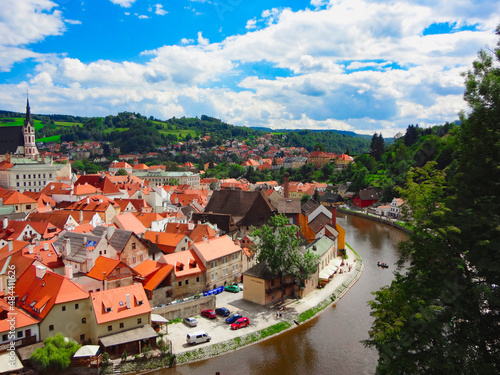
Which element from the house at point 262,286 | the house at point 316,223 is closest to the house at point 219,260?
the house at point 262,286

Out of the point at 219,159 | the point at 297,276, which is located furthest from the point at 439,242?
the point at 219,159

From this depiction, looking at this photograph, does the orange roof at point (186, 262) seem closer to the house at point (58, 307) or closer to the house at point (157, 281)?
the house at point (157, 281)

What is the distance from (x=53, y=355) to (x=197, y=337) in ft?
21.0

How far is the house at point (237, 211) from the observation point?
1463 inches

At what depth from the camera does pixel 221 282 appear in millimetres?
26078

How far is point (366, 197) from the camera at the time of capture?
68.9 metres

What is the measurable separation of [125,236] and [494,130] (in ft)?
72.0

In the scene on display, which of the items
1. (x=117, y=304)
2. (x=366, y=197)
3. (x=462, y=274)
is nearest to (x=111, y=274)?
(x=117, y=304)

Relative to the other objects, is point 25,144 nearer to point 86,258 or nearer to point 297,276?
point 86,258

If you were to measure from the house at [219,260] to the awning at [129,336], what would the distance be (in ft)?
22.6

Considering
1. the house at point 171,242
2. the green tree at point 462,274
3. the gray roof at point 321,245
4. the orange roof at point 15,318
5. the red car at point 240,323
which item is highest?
the green tree at point 462,274

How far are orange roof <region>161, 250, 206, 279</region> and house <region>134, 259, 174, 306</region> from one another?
0.47 metres

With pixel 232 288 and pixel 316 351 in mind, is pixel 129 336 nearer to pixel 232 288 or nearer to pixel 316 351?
pixel 232 288

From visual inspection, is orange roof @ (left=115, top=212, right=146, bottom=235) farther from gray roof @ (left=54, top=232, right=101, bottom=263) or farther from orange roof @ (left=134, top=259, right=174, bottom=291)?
orange roof @ (left=134, top=259, right=174, bottom=291)
